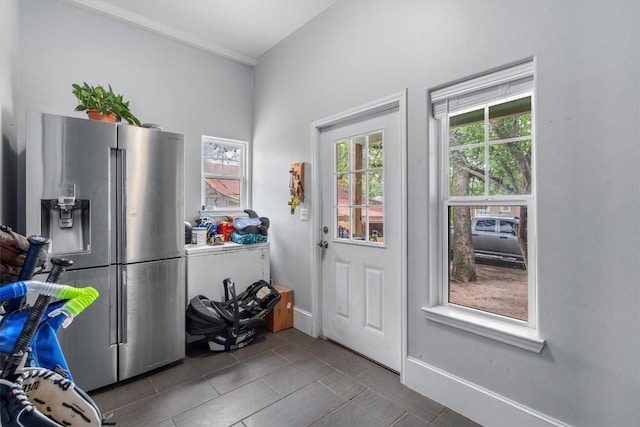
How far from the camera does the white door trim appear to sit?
220cm

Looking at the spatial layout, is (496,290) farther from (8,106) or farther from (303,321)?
(8,106)

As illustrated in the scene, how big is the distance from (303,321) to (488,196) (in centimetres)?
217

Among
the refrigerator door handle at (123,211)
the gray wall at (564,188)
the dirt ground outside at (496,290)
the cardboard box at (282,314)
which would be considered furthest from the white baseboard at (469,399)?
the refrigerator door handle at (123,211)

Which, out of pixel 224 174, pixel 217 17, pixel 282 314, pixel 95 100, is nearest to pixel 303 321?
pixel 282 314

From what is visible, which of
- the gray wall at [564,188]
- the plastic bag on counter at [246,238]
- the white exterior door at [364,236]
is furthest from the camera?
the plastic bag on counter at [246,238]

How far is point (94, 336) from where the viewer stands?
210cm

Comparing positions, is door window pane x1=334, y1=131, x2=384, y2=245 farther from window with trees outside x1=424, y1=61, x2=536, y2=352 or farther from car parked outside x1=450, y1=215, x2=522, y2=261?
car parked outside x1=450, y1=215, x2=522, y2=261

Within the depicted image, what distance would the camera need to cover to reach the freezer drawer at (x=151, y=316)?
2.22 meters

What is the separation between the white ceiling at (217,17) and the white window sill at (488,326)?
283 cm

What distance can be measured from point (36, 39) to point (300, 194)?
265 cm

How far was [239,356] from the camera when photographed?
262cm

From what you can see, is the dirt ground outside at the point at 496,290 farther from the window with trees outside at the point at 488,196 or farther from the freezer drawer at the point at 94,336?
the freezer drawer at the point at 94,336

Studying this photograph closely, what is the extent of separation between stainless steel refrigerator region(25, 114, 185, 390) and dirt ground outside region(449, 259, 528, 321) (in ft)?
7.33

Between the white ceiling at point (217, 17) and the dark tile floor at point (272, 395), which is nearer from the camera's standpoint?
the dark tile floor at point (272, 395)
